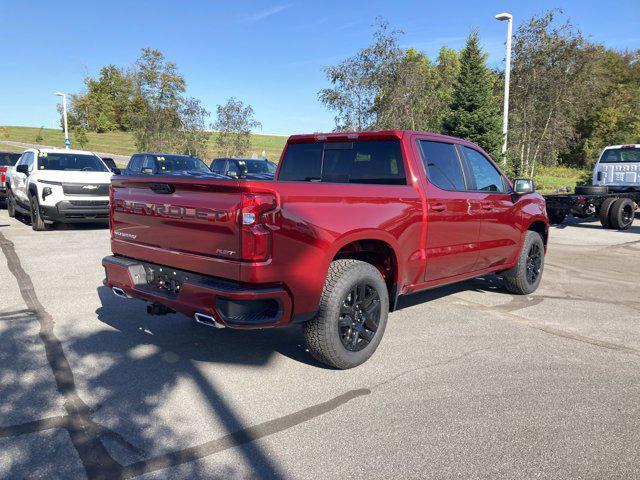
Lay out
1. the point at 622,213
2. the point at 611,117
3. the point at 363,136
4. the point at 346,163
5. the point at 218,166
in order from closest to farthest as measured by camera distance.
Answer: the point at 363,136 < the point at 346,163 < the point at 622,213 < the point at 218,166 < the point at 611,117

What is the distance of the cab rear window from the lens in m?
4.72

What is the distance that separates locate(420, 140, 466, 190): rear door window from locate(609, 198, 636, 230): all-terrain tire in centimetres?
1046

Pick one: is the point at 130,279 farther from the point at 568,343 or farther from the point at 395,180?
the point at 568,343

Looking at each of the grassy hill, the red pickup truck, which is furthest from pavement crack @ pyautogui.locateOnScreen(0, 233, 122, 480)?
the grassy hill

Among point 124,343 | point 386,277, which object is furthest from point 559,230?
point 124,343

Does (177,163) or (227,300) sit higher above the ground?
(177,163)

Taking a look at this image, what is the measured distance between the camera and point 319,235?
3607 millimetres

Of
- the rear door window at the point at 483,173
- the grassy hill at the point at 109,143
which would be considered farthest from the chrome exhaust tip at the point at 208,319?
the grassy hill at the point at 109,143

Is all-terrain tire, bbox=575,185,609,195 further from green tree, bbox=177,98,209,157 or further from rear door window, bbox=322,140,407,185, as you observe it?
green tree, bbox=177,98,209,157

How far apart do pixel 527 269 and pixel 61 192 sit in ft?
31.4

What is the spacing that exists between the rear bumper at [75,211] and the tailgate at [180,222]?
7.56 meters

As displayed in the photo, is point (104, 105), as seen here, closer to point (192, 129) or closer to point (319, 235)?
point (192, 129)

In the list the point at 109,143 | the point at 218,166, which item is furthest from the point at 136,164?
the point at 109,143

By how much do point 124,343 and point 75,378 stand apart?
0.76 meters
